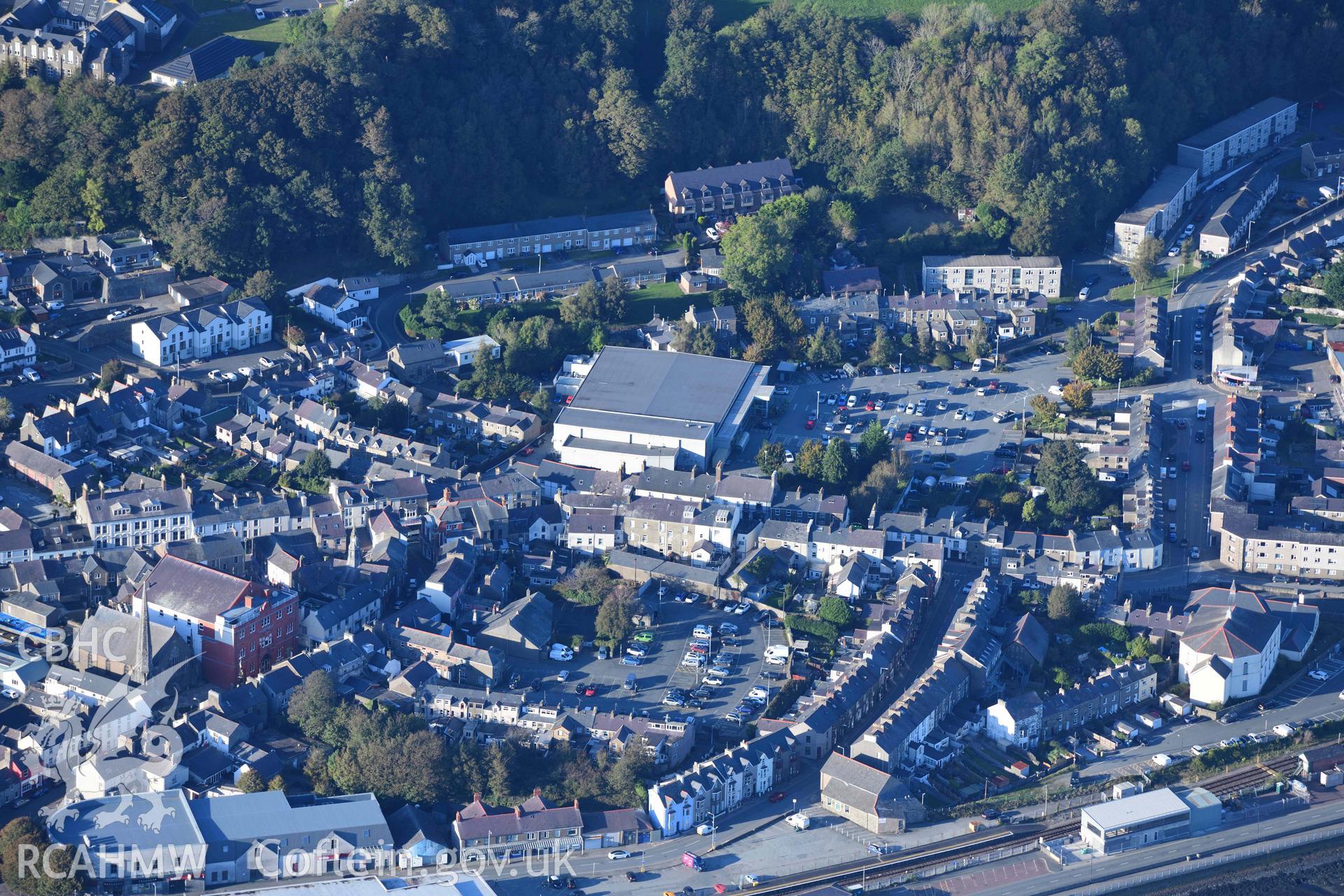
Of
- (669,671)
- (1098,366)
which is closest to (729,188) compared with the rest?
(1098,366)

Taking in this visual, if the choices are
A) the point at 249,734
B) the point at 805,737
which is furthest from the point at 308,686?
the point at 805,737

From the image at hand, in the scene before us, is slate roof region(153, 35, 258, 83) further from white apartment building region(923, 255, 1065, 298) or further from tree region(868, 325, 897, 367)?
white apartment building region(923, 255, 1065, 298)

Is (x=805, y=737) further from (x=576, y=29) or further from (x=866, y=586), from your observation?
(x=576, y=29)

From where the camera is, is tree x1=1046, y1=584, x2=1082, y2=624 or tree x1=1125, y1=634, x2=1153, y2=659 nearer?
tree x1=1125, y1=634, x2=1153, y2=659

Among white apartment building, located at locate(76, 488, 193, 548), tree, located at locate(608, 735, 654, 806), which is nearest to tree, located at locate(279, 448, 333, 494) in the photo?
white apartment building, located at locate(76, 488, 193, 548)

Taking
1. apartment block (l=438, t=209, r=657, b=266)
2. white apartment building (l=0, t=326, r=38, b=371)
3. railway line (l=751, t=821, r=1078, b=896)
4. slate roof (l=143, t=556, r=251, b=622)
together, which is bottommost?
railway line (l=751, t=821, r=1078, b=896)
